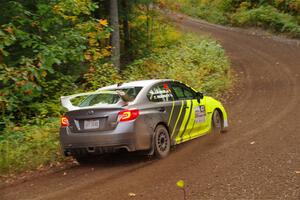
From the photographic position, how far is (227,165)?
7.83 m

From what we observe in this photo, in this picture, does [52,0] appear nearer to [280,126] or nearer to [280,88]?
[280,126]

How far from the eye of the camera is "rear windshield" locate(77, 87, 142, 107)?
866cm

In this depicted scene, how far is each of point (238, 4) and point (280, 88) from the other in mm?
21194

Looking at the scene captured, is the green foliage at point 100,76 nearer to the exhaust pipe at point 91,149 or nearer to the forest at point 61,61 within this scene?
the forest at point 61,61

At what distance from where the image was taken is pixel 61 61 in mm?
14508

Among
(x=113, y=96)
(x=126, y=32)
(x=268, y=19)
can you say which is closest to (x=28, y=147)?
(x=113, y=96)

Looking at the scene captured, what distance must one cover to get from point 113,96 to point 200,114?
244cm

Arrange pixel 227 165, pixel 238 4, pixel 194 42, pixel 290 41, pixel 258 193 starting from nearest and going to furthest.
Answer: pixel 258 193
pixel 227 165
pixel 194 42
pixel 290 41
pixel 238 4

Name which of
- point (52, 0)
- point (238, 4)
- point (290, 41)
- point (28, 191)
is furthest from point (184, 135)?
point (238, 4)

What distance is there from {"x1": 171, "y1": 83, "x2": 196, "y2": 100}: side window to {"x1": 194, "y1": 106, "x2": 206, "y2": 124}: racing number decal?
1.02 feet

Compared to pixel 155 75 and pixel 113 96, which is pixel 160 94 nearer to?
pixel 113 96

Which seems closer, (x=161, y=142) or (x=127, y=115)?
(x=127, y=115)

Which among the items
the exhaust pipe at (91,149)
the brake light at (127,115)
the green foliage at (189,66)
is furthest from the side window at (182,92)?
the green foliage at (189,66)

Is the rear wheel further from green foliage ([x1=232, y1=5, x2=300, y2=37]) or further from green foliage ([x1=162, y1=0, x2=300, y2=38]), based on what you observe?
green foliage ([x1=232, y1=5, x2=300, y2=37])
